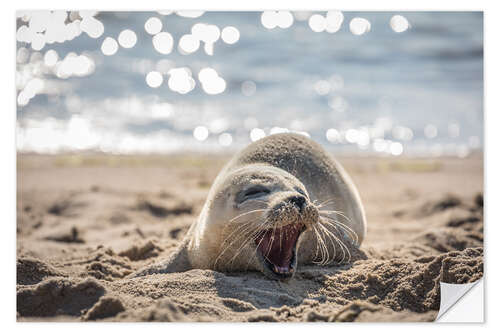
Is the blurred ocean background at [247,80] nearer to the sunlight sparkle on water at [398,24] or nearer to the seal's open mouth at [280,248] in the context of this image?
the sunlight sparkle on water at [398,24]

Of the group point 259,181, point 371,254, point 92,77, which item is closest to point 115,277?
point 259,181

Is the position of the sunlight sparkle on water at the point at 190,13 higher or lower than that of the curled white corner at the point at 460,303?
higher

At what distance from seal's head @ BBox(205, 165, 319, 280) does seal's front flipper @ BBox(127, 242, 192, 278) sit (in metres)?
0.41

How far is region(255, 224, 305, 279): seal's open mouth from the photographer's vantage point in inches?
131

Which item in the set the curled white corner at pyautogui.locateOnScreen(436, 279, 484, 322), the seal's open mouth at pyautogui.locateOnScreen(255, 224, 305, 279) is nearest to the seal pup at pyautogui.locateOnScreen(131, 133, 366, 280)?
the seal's open mouth at pyautogui.locateOnScreen(255, 224, 305, 279)

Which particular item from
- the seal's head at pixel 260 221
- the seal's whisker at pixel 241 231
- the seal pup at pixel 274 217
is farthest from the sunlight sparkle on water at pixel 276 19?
the seal's whisker at pixel 241 231

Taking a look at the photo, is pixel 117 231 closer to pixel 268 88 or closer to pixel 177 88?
pixel 177 88

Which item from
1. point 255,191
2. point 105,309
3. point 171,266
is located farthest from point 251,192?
point 105,309

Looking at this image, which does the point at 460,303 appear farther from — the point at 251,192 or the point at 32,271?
the point at 32,271

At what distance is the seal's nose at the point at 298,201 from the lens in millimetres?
3227

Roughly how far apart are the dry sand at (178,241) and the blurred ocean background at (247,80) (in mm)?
999

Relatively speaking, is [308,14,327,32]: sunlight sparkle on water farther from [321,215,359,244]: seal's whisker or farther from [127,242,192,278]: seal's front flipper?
[127,242,192,278]: seal's front flipper

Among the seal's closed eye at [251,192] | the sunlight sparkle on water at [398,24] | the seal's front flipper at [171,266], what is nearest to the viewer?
the seal's closed eye at [251,192]

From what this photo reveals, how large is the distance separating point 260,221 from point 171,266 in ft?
3.45
